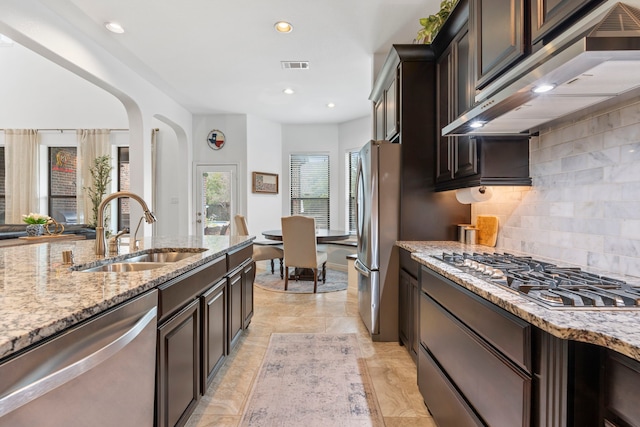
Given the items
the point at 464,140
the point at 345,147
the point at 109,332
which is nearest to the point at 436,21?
the point at 464,140

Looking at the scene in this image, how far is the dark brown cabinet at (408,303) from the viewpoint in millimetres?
2214

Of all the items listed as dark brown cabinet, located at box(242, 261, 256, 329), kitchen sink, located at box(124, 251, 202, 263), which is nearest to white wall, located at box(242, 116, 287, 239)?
dark brown cabinet, located at box(242, 261, 256, 329)

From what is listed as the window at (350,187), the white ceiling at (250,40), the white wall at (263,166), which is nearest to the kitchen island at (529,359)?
the white ceiling at (250,40)

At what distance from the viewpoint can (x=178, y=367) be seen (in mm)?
1422

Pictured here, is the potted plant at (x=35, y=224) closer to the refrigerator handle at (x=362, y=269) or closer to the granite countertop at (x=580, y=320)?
the refrigerator handle at (x=362, y=269)

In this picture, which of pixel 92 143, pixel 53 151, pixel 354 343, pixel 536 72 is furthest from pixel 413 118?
pixel 53 151

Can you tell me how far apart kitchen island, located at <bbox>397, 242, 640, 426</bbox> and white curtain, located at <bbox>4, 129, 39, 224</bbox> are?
7694 mm

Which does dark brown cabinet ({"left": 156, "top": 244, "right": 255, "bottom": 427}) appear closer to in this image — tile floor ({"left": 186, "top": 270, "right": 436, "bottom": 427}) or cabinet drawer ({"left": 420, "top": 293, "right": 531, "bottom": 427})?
tile floor ({"left": 186, "top": 270, "right": 436, "bottom": 427})

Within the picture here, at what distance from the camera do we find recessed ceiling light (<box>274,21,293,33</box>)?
9.92ft

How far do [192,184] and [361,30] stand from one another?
13.8 feet

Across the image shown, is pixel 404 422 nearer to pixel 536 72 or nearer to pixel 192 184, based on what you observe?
pixel 536 72

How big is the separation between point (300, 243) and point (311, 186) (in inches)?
101

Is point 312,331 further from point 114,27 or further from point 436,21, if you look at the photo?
point 114,27

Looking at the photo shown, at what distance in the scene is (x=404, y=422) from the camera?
5.48 ft
